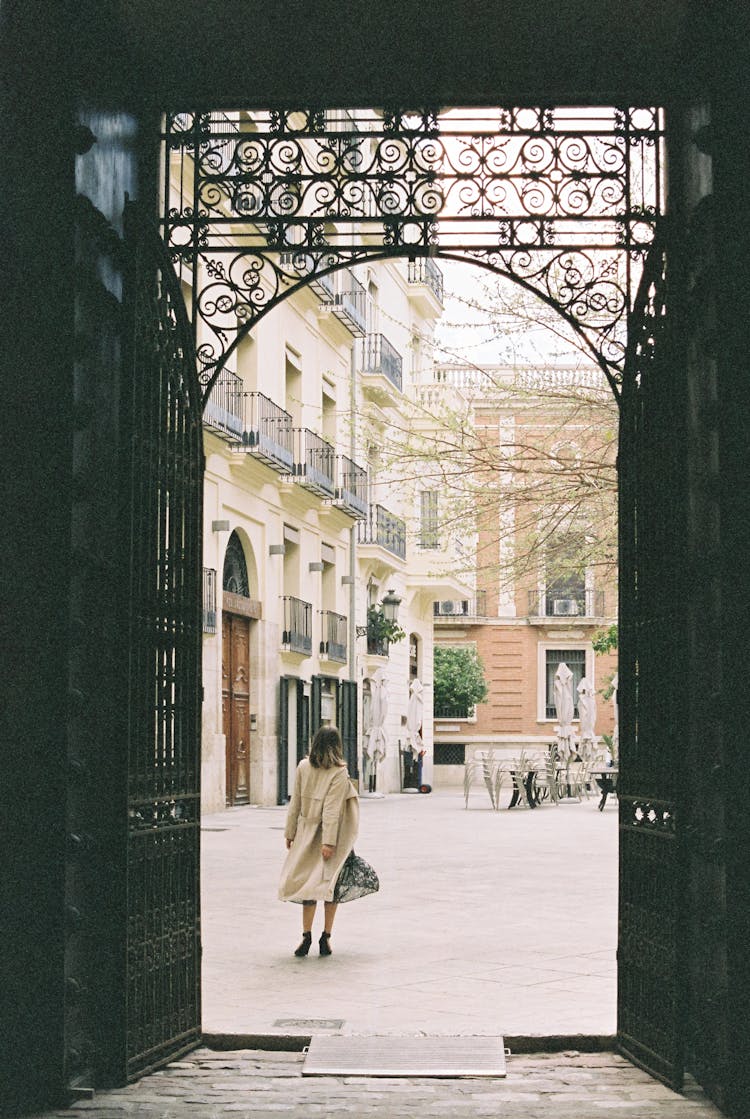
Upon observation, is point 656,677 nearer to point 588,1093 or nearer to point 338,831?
point 588,1093

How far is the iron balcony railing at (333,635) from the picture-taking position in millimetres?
30641

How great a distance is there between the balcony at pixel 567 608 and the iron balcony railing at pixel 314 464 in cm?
2066

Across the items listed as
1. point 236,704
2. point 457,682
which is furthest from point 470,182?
point 457,682

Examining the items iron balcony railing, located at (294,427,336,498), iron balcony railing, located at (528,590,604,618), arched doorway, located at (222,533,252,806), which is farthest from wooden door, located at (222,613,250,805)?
iron balcony railing, located at (528,590,604,618)

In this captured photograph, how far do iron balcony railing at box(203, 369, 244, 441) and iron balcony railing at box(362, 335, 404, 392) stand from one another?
343 inches

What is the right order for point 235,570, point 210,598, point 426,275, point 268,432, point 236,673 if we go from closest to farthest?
point 210,598 < point 236,673 < point 235,570 < point 268,432 < point 426,275

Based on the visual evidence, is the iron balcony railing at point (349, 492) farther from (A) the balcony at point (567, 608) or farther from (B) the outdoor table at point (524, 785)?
(A) the balcony at point (567, 608)

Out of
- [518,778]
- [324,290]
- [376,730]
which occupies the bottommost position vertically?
[518,778]

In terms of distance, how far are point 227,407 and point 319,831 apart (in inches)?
612

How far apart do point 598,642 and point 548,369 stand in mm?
28070

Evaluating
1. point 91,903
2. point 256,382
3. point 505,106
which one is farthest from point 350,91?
point 256,382

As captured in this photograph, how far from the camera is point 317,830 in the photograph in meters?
10.0

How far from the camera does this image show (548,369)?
14812 mm

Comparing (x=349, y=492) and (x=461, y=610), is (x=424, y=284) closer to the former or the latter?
(x=349, y=492)
